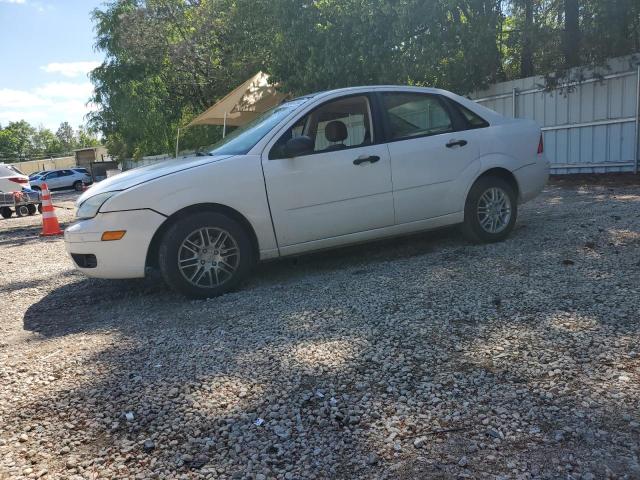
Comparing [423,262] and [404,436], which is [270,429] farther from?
[423,262]

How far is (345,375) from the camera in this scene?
2865 mm

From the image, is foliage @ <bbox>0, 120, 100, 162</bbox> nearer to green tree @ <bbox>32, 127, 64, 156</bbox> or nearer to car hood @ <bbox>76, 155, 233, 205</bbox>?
green tree @ <bbox>32, 127, 64, 156</bbox>

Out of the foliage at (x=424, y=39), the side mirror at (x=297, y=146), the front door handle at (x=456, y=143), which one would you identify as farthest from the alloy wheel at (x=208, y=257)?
Answer: the foliage at (x=424, y=39)

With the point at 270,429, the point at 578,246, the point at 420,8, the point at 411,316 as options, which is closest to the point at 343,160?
the point at 411,316

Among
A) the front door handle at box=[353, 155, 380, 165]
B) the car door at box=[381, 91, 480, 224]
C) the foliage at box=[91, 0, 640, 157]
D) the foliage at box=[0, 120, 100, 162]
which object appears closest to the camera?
the front door handle at box=[353, 155, 380, 165]

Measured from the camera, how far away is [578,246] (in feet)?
17.3

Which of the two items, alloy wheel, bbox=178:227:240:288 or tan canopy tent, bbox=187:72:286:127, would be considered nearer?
alloy wheel, bbox=178:227:240:288

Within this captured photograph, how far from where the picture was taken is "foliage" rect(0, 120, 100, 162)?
98.8 meters

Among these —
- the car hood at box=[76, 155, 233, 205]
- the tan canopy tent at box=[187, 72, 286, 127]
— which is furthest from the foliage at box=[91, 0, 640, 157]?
the car hood at box=[76, 155, 233, 205]

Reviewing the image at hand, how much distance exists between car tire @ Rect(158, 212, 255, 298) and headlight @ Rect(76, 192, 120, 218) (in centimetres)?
56

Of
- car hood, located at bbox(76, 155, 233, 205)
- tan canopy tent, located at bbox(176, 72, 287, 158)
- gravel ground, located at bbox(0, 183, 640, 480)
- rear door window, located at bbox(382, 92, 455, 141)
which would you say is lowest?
gravel ground, located at bbox(0, 183, 640, 480)

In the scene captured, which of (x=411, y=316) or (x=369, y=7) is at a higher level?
(x=369, y=7)

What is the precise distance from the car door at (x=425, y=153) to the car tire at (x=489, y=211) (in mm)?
175

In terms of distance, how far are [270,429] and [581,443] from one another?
1302 millimetres
